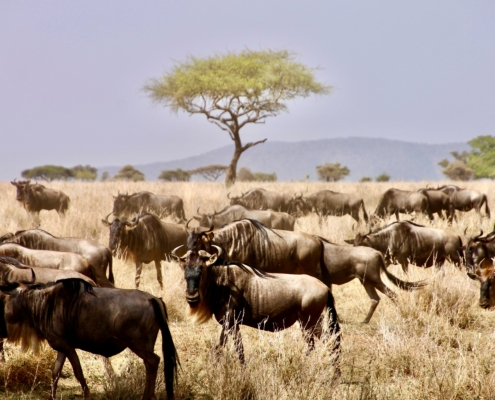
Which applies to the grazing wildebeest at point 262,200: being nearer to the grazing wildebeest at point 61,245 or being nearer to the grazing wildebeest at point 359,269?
the grazing wildebeest at point 359,269

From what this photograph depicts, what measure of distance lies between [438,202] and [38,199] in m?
11.1

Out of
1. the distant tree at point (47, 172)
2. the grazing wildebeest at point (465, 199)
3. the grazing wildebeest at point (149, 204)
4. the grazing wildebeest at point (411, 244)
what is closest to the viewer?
the grazing wildebeest at point (411, 244)

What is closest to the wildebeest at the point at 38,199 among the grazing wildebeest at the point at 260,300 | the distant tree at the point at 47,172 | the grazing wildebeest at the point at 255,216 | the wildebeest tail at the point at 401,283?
the grazing wildebeest at the point at 255,216

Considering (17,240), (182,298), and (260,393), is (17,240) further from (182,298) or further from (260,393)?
(260,393)

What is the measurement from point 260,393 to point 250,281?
1.21 m

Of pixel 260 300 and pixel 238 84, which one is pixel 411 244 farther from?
pixel 238 84

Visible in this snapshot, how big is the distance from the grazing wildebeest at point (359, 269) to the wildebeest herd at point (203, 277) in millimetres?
13

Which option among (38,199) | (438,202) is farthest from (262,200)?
(38,199)

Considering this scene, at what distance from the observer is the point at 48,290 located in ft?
14.3

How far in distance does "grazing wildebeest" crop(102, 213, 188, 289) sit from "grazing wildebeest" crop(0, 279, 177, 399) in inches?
172

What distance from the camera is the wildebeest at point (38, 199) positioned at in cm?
1556

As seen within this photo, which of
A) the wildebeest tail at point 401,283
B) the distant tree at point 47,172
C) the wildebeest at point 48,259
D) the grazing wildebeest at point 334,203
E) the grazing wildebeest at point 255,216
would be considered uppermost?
the distant tree at point 47,172

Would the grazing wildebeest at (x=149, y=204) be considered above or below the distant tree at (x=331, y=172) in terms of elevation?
above

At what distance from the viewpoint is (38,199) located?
622 inches
